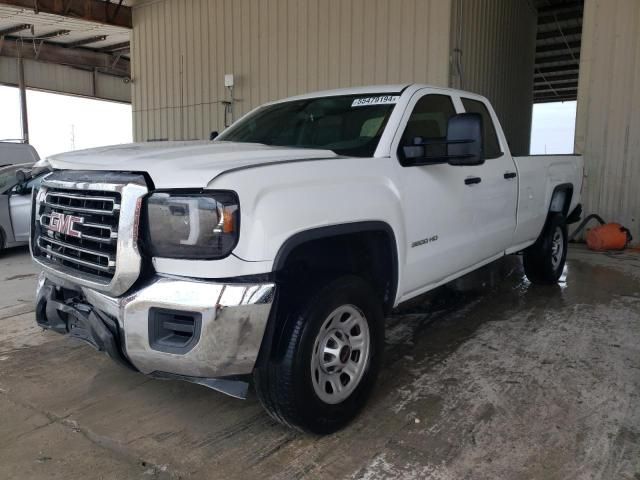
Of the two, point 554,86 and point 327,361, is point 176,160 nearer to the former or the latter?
point 327,361

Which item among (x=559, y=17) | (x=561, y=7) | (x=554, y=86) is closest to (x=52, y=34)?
(x=561, y=7)

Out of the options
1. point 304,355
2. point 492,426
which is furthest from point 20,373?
point 492,426

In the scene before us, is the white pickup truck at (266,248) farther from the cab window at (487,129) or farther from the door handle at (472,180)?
the cab window at (487,129)

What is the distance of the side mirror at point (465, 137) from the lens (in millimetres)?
3131

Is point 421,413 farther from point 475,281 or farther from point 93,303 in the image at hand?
point 475,281

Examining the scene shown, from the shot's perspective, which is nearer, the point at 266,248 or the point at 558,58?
the point at 266,248

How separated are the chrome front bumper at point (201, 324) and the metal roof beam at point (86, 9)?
37.6 feet

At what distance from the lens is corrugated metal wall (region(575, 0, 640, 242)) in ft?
28.3

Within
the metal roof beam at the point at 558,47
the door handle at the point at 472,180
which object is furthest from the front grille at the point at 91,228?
the metal roof beam at the point at 558,47

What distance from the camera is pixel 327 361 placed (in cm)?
267

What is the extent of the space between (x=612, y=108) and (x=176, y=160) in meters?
8.56

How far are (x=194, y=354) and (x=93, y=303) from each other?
63 centimetres

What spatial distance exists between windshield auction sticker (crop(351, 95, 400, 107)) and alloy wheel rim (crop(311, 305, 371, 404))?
1520 mm

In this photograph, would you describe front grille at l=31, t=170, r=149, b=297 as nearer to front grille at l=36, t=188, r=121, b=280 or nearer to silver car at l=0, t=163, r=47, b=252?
front grille at l=36, t=188, r=121, b=280
